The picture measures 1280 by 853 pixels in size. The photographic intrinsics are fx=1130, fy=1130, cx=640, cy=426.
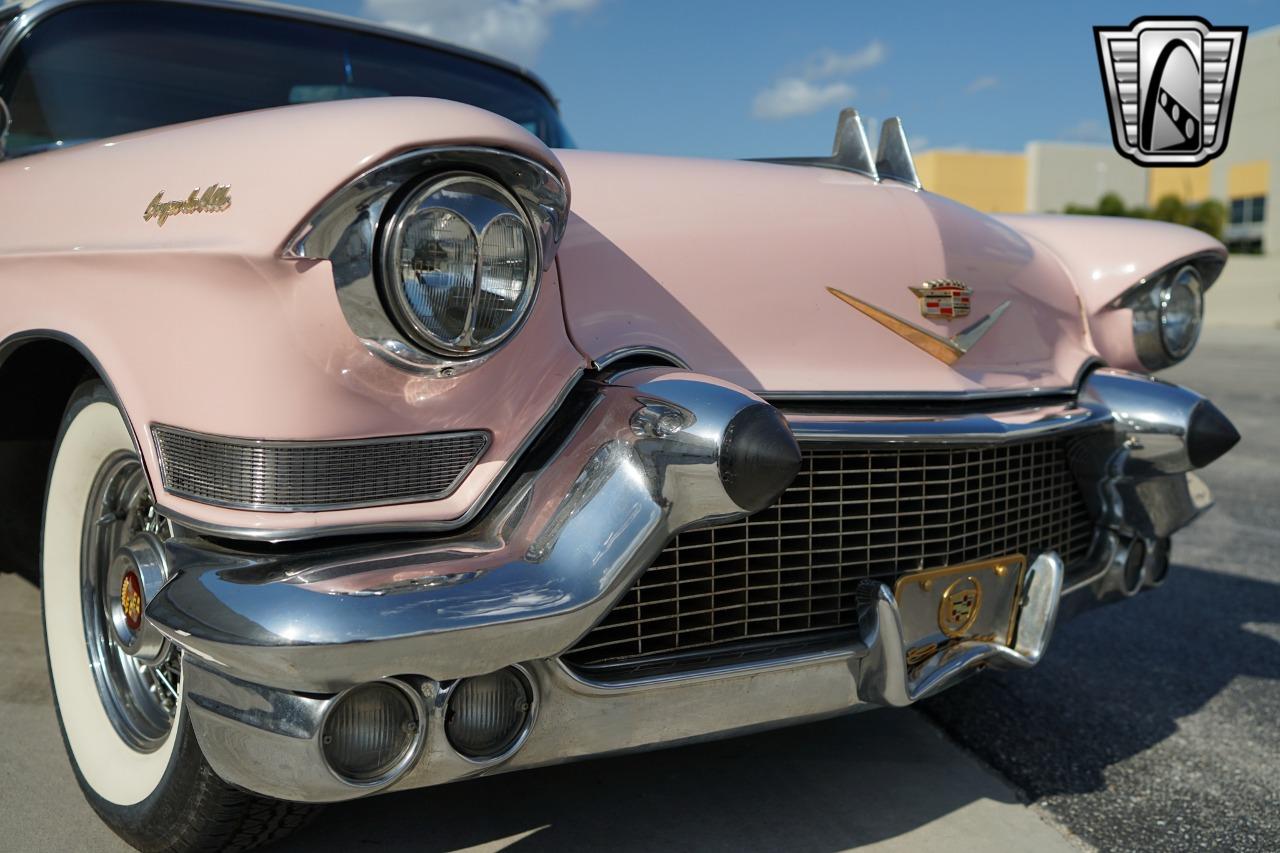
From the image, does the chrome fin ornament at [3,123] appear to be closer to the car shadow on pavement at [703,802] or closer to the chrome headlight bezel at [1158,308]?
the car shadow on pavement at [703,802]

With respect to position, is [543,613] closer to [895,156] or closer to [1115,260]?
[895,156]

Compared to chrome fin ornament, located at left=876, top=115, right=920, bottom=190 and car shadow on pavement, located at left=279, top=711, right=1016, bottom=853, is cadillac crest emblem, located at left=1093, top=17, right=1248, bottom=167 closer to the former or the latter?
chrome fin ornament, located at left=876, top=115, right=920, bottom=190

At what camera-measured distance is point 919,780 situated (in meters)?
2.19

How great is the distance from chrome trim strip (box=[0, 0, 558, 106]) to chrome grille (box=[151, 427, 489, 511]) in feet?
4.17

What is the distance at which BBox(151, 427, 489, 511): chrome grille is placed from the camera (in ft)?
4.61

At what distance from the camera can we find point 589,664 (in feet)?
5.30

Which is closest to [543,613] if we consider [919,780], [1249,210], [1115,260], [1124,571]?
[919,780]

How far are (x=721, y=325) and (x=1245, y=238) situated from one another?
45030 mm

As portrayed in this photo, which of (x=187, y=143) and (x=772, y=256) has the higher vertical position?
(x=187, y=143)

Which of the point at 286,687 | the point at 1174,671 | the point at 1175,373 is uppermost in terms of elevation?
the point at 286,687

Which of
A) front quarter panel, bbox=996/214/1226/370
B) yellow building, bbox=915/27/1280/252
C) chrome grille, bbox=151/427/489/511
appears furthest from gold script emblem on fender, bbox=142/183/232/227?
yellow building, bbox=915/27/1280/252

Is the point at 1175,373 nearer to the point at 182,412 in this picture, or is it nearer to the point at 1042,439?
the point at 1042,439

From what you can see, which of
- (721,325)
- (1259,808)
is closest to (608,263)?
(721,325)

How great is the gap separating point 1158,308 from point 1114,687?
3.00 feet
